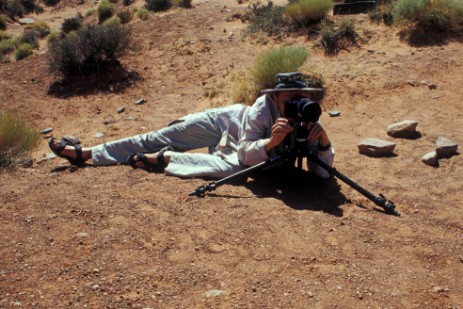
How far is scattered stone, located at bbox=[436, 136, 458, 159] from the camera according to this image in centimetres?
484

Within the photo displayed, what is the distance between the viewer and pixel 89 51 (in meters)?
10.0

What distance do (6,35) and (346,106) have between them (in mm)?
15342

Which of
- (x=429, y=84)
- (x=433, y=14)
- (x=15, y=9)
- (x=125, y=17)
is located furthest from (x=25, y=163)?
(x=15, y=9)

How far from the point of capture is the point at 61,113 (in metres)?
8.69

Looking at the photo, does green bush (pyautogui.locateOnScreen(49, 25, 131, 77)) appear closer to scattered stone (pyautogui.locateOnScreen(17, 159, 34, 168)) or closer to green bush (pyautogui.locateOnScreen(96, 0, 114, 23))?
scattered stone (pyautogui.locateOnScreen(17, 159, 34, 168))

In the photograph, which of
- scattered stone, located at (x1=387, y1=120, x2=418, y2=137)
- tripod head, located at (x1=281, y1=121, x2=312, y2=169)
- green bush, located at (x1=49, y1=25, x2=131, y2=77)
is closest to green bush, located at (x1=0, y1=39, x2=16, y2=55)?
green bush, located at (x1=49, y1=25, x2=131, y2=77)

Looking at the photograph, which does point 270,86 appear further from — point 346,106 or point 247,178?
point 247,178

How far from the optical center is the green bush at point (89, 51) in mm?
9945

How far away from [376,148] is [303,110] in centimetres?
170

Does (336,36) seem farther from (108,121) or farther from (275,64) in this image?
(108,121)

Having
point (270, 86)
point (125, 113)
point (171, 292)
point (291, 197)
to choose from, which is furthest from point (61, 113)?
point (171, 292)

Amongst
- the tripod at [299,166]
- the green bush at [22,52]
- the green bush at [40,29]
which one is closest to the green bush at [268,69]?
the tripod at [299,166]

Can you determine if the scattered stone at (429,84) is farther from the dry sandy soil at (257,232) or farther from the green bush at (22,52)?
the green bush at (22,52)

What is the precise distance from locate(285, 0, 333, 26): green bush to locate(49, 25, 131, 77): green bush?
331 centimetres
